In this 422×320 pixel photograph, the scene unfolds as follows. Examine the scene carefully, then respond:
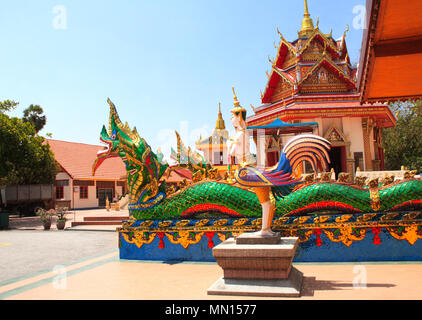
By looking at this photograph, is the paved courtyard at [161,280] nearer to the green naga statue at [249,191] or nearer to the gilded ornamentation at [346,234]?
the gilded ornamentation at [346,234]

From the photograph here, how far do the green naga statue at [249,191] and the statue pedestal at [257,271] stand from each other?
881 mm

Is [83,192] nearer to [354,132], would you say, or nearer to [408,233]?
[354,132]

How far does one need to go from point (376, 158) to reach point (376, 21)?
15.4 m

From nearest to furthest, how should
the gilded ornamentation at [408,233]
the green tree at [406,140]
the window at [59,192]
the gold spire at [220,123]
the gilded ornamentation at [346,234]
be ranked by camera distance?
the gilded ornamentation at [408,233], the gilded ornamentation at [346,234], the green tree at [406,140], the gold spire at [220,123], the window at [59,192]

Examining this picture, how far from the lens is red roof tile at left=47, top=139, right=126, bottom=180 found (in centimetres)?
3316

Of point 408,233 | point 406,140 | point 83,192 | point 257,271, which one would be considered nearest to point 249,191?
point 257,271

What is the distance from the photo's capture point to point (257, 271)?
4652 millimetres

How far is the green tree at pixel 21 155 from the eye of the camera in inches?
825

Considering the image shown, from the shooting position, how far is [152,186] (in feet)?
24.6

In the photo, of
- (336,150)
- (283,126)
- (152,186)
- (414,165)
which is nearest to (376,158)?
(336,150)

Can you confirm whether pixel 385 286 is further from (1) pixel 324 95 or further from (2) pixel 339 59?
(2) pixel 339 59

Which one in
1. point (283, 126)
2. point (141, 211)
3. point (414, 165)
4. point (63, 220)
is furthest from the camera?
point (414, 165)

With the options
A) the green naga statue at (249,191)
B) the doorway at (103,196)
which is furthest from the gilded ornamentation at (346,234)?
the doorway at (103,196)

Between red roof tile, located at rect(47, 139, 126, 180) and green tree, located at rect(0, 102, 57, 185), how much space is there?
6652mm
